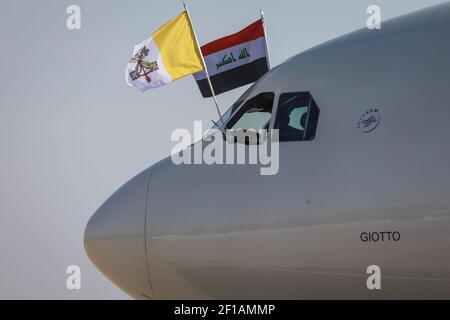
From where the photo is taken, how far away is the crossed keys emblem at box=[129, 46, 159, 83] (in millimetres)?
15945

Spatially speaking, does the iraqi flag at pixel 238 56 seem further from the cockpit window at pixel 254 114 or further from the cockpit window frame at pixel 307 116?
the cockpit window frame at pixel 307 116

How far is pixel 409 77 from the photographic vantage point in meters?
8.79

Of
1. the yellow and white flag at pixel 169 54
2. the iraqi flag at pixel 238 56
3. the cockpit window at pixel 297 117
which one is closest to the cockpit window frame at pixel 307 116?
the cockpit window at pixel 297 117

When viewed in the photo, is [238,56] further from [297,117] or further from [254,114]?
[297,117]

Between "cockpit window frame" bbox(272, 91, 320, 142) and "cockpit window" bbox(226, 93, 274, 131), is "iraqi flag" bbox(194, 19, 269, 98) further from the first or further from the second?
"cockpit window frame" bbox(272, 91, 320, 142)

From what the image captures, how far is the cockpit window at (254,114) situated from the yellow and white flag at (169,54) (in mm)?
5082

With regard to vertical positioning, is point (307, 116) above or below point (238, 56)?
below

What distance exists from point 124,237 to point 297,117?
268cm

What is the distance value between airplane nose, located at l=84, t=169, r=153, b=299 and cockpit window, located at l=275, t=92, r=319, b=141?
6.34 ft

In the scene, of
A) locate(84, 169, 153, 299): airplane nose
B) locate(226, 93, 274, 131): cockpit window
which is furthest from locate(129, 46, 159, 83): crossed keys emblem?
locate(226, 93, 274, 131): cockpit window

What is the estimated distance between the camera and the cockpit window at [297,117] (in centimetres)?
958

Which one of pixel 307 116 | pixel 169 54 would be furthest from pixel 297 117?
pixel 169 54

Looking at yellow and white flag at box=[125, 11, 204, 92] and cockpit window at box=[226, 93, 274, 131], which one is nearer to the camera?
cockpit window at box=[226, 93, 274, 131]

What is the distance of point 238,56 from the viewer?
17.4 m
